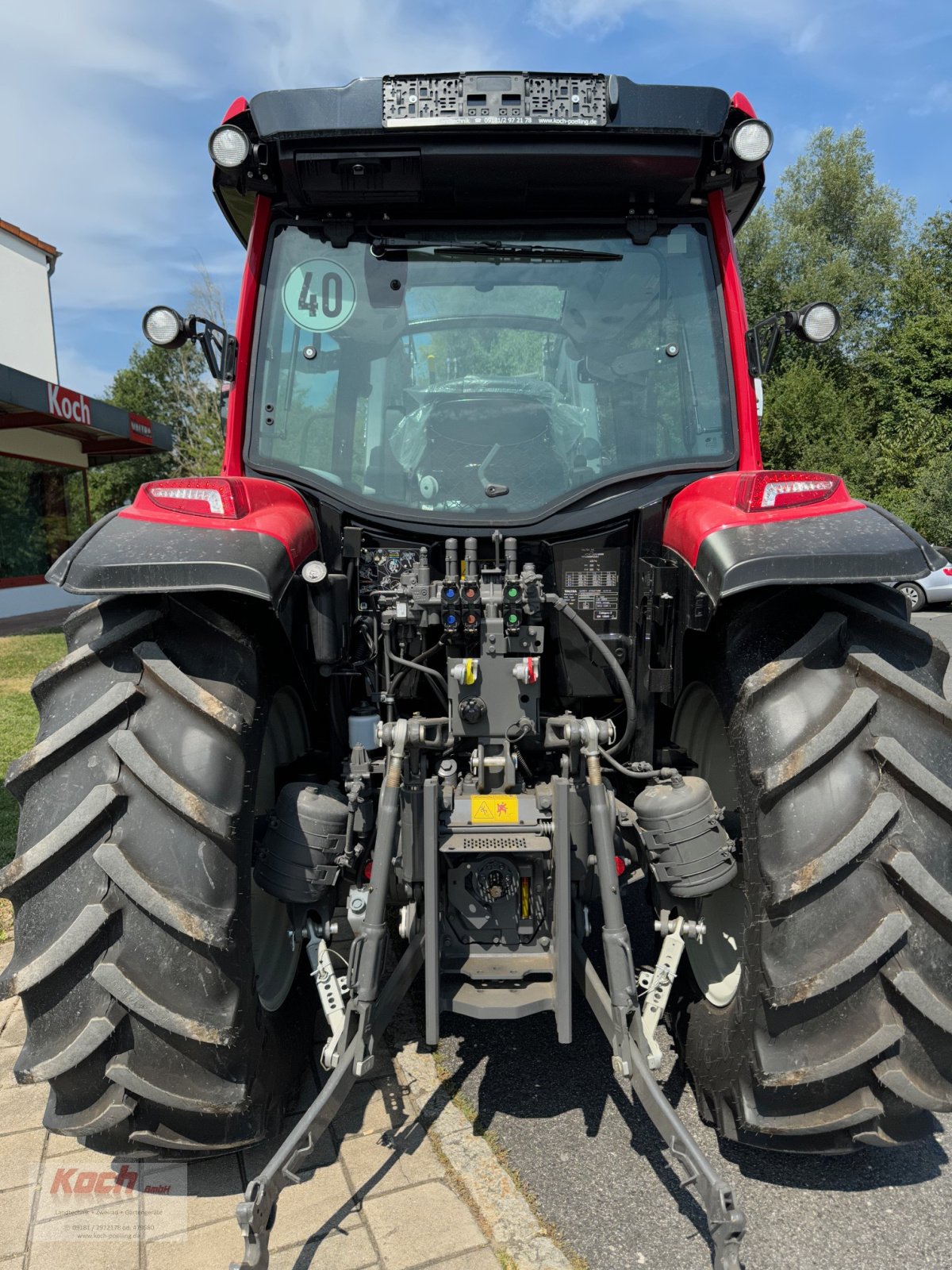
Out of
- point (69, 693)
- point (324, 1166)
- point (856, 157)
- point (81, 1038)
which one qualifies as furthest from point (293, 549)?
point (856, 157)

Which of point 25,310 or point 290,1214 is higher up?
point 25,310

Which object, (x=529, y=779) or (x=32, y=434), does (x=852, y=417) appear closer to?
(x=32, y=434)

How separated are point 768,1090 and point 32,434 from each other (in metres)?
17.7

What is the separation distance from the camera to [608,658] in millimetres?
2559

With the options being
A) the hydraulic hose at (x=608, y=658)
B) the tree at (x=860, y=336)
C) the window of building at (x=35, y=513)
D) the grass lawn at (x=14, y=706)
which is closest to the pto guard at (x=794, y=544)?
the hydraulic hose at (x=608, y=658)

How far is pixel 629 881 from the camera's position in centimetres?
265

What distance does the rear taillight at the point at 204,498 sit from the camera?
2242 mm

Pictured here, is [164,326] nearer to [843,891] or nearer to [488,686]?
[488,686]

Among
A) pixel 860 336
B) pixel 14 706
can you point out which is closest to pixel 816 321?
pixel 14 706

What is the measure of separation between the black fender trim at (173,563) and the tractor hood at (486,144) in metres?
1.19

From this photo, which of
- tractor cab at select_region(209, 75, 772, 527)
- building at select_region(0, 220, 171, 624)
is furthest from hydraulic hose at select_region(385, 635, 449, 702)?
building at select_region(0, 220, 171, 624)

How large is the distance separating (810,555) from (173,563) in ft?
4.66

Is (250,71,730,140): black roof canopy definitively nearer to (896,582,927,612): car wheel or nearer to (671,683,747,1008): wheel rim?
(671,683,747,1008): wheel rim

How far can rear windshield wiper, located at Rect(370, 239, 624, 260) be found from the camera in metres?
2.78
